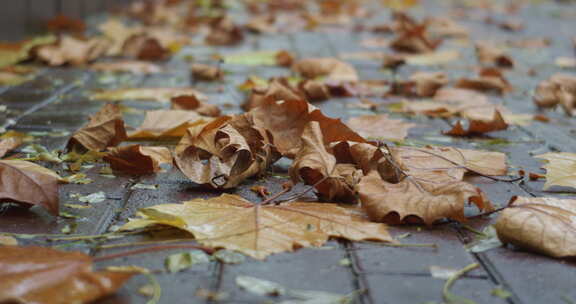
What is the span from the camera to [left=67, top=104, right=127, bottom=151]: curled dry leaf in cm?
231

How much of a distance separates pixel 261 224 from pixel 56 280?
0.51 m

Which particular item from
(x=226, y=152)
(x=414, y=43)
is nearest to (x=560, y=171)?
(x=226, y=152)

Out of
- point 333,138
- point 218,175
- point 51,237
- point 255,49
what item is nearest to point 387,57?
point 255,49

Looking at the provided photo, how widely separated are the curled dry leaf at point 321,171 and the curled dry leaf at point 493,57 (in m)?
2.74

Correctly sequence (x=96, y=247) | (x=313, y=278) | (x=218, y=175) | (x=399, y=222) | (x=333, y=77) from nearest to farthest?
(x=313, y=278) < (x=96, y=247) < (x=399, y=222) < (x=218, y=175) < (x=333, y=77)

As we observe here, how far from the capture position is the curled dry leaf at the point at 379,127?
8.58 ft

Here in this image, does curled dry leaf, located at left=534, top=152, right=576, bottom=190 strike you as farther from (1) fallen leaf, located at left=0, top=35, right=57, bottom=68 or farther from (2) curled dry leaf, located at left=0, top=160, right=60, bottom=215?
(1) fallen leaf, located at left=0, top=35, right=57, bottom=68

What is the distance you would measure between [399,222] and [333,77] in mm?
2099

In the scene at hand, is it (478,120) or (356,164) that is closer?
(356,164)

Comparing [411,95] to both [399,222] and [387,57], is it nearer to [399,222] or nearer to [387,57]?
[387,57]

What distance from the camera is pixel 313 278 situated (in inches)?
56.6

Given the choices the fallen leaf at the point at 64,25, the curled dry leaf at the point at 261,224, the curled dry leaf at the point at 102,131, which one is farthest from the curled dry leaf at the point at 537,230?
the fallen leaf at the point at 64,25

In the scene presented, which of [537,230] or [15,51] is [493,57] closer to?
[15,51]

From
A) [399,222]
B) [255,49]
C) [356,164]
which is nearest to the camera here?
[399,222]
